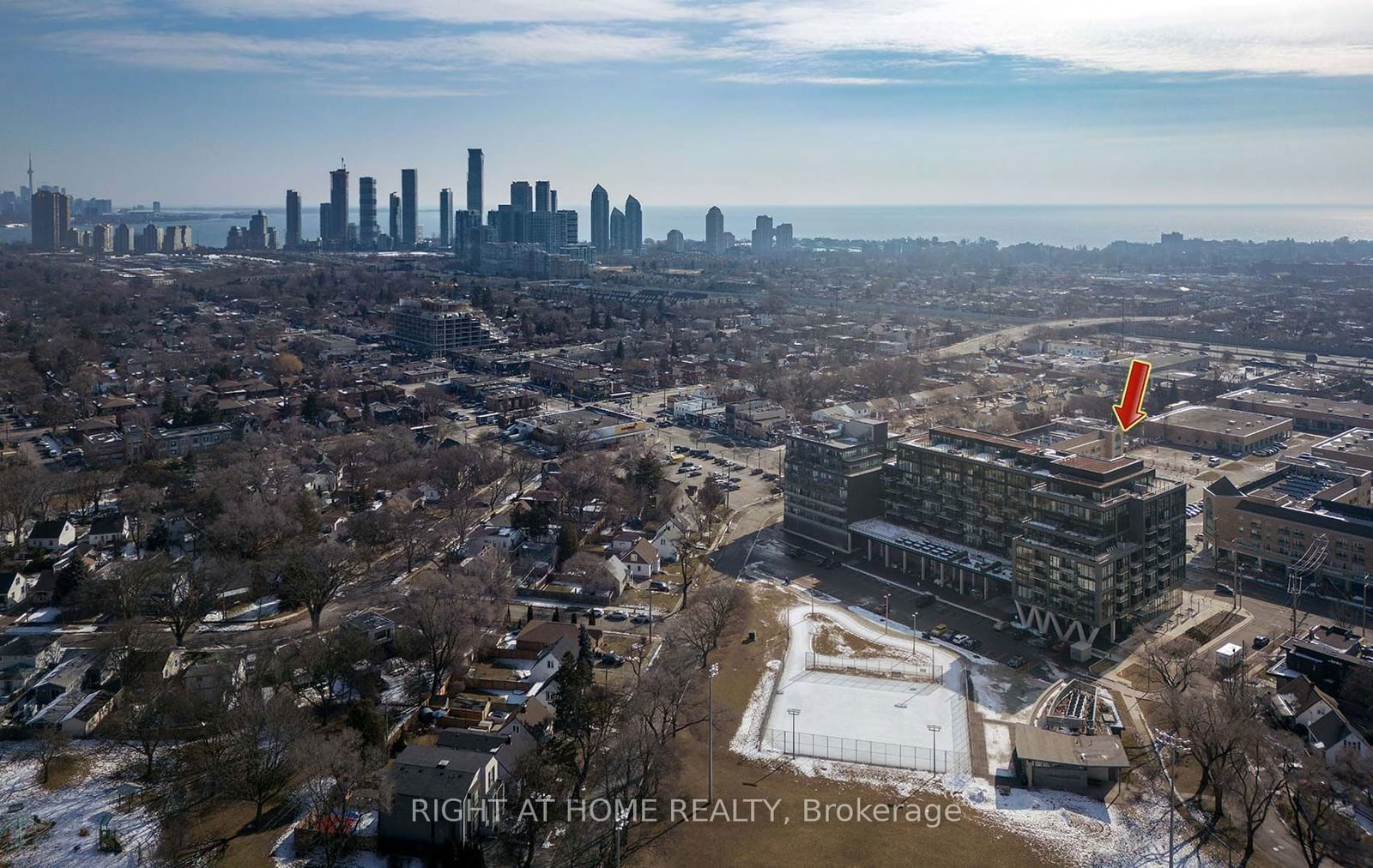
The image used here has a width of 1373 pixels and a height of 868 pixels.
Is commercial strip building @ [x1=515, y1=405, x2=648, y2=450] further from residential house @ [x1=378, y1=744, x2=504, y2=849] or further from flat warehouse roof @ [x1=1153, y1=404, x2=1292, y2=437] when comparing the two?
flat warehouse roof @ [x1=1153, y1=404, x2=1292, y2=437]

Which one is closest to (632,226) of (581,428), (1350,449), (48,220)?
(48,220)

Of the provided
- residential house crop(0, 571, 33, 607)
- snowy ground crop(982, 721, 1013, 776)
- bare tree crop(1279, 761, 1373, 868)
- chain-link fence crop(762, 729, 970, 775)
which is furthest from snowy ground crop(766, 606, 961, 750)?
residential house crop(0, 571, 33, 607)

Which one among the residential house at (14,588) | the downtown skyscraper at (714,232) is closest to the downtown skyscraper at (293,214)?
the downtown skyscraper at (714,232)

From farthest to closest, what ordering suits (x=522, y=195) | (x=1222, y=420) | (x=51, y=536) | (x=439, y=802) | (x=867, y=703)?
1. (x=522, y=195)
2. (x=1222, y=420)
3. (x=51, y=536)
4. (x=867, y=703)
5. (x=439, y=802)

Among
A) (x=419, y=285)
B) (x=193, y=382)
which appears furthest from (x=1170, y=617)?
(x=419, y=285)

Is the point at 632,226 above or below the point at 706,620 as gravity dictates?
above

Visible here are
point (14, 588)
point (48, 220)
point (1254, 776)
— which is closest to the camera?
point (1254, 776)

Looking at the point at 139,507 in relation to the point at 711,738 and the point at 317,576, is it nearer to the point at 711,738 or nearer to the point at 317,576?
the point at 317,576

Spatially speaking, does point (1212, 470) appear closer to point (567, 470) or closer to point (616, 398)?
point (567, 470)
